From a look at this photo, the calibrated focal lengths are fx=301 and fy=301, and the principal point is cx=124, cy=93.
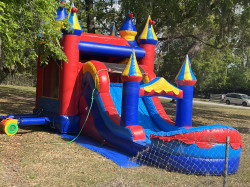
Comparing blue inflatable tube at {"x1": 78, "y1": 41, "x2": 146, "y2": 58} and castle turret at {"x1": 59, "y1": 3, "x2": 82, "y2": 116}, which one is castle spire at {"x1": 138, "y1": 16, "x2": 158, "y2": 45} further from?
castle turret at {"x1": 59, "y1": 3, "x2": 82, "y2": 116}

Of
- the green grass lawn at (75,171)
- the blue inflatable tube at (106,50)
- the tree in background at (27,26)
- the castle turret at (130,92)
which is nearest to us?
the green grass lawn at (75,171)

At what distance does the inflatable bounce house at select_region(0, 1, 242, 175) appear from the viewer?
5.26 meters

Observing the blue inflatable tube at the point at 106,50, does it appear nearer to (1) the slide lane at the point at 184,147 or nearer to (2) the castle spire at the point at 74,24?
(2) the castle spire at the point at 74,24

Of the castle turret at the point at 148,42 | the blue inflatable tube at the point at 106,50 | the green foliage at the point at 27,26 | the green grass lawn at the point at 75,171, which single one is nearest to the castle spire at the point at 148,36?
the castle turret at the point at 148,42

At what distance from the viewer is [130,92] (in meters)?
→ 6.38

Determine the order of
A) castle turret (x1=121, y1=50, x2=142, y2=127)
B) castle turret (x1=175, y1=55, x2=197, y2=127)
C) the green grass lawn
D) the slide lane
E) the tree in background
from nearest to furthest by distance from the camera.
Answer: the green grass lawn
the slide lane
castle turret (x1=121, y1=50, x2=142, y2=127)
the tree in background
castle turret (x1=175, y1=55, x2=197, y2=127)

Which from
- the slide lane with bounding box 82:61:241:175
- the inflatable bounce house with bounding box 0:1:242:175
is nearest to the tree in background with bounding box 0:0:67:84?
the inflatable bounce house with bounding box 0:1:242:175

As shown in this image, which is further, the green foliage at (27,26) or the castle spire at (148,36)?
the castle spire at (148,36)

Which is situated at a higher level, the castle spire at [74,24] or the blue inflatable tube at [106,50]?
the castle spire at [74,24]

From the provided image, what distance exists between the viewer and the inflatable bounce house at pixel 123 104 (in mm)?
5262

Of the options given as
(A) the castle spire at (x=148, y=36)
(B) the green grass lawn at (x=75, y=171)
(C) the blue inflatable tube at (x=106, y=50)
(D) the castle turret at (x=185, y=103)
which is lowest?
(B) the green grass lawn at (x=75, y=171)

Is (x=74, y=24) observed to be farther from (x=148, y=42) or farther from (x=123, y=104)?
(x=123, y=104)

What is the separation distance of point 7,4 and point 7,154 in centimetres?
316

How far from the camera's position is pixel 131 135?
627 centimetres
